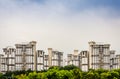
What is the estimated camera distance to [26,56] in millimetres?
147375

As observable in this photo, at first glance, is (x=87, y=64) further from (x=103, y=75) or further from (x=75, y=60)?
(x=103, y=75)

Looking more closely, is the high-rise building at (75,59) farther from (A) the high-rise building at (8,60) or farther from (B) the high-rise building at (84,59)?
(A) the high-rise building at (8,60)

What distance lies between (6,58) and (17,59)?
39.3ft

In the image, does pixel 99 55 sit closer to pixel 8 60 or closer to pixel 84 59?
pixel 84 59

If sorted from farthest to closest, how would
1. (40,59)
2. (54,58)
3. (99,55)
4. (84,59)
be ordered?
(54,58) → (84,59) → (40,59) → (99,55)

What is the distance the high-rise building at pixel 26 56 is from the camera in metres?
146

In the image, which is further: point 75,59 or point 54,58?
point 54,58

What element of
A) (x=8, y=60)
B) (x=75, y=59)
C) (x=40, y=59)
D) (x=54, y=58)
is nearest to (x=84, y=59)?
(x=75, y=59)

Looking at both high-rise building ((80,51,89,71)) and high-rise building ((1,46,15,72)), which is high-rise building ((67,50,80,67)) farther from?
high-rise building ((1,46,15,72))

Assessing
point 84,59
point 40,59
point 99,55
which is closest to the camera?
point 99,55

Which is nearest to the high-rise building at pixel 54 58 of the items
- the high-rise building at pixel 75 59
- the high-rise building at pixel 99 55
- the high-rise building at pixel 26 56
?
the high-rise building at pixel 75 59

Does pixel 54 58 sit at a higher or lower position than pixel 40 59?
higher

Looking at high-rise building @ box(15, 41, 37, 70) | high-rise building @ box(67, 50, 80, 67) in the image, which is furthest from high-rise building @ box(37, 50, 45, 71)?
high-rise building @ box(67, 50, 80, 67)

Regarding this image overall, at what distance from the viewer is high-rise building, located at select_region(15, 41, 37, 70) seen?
146 metres
